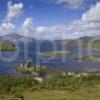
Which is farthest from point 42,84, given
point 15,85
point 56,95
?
point 56,95

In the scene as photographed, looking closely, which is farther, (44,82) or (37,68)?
(37,68)

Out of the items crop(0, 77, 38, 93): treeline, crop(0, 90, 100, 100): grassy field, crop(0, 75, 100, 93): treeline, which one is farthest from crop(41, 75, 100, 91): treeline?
crop(0, 90, 100, 100): grassy field

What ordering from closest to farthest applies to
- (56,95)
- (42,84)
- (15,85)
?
(56,95) < (15,85) < (42,84)

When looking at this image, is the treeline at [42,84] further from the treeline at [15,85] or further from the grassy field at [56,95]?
the grassy field at [56,95]

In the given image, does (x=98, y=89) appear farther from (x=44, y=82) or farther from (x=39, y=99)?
(x=39, y=99)

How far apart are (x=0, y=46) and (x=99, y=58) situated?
72.4 metres

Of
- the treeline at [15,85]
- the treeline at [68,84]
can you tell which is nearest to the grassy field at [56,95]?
the treeline at [15,85]

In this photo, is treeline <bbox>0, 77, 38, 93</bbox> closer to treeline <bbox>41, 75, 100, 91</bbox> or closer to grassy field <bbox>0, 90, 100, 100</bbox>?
treeline <bbox>41, 75, 100, 91</bbox>

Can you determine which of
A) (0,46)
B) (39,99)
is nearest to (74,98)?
(39,99)

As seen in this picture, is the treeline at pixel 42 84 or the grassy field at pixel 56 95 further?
the treeline at pixel 42 84

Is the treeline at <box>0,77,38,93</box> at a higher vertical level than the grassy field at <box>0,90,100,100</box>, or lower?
higher

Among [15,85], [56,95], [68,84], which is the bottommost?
[56,95]

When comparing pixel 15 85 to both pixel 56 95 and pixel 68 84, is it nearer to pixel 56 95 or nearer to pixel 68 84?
pixel 68 84

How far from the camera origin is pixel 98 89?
44.7 metres
